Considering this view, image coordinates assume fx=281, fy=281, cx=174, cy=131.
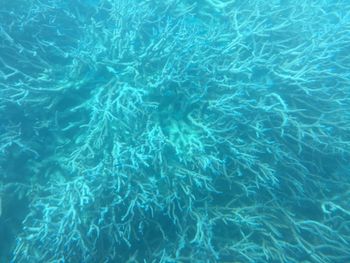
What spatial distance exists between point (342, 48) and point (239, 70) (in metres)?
1.70

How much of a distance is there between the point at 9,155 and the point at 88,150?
852mm

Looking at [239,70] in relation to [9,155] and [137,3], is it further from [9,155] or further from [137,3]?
[9,155]

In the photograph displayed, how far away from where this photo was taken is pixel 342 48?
3850 millimetres

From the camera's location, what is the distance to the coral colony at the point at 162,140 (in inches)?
112

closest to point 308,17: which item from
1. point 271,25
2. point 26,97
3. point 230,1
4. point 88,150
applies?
point 271,25

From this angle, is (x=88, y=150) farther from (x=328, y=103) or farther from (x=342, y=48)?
(x=342, y=48)

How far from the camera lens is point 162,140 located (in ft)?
9.51

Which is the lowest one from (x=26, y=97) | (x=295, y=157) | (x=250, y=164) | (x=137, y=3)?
(x=295, y=157)

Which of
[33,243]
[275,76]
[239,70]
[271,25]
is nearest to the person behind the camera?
[33,243]

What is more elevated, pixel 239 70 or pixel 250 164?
pixel 239 70

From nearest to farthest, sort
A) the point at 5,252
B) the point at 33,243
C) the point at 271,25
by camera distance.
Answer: the point at 33,243
the point at 5,252
the point at 271,25

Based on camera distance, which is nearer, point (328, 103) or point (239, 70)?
point (239, 70)

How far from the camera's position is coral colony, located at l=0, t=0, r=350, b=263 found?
112 inches

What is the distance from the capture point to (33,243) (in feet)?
9.23
